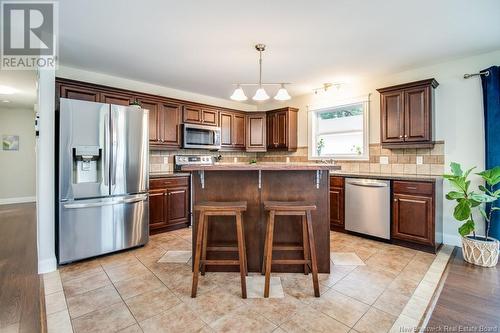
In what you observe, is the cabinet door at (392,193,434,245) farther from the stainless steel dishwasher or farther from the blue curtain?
the blue curtain

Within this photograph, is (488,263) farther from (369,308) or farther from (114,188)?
(114,188)

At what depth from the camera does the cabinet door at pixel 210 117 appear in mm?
4676

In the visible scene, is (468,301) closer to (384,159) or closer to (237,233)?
(237,233)

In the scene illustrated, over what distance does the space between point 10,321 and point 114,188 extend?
4.82 feet

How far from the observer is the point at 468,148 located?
123 inches

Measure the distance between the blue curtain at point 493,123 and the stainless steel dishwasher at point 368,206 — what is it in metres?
1.11

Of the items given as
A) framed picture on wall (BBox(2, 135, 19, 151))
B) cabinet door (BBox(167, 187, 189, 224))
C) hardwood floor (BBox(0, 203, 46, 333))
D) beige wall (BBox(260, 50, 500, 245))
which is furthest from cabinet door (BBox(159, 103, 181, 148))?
framed picture on wall (BBox(2, 135, 19, 151))

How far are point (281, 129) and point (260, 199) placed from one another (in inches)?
115

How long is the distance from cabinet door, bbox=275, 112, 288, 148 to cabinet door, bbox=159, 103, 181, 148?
2057mm

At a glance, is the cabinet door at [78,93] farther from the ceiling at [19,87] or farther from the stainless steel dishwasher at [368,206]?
the stainless steel dishwasher at [368,206]

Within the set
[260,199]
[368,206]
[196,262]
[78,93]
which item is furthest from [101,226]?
[368,206]

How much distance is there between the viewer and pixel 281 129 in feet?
16.8

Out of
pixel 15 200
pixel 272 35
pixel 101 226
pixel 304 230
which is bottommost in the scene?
pixel 15 200

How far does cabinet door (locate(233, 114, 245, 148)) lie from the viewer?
522 cm
